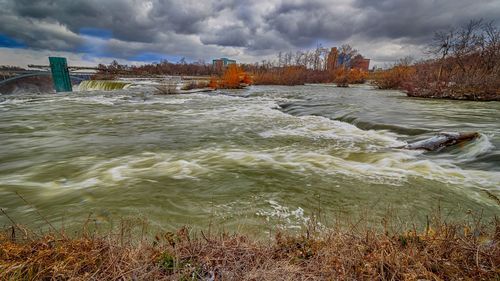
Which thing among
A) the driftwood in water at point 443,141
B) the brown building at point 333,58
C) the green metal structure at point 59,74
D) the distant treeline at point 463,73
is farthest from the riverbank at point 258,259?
the brown building at point 333,58

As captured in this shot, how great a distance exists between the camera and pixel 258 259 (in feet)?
7.73

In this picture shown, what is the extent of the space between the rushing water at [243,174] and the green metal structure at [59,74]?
40.1m

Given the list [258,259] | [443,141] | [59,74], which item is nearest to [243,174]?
[258,259]

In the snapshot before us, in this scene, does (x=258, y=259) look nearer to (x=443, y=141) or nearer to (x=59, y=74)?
(x=443, y=141)

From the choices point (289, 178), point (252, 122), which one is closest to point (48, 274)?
point (289, 178)

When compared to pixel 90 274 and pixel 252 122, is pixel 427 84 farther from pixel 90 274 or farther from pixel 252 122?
pixel 90 274

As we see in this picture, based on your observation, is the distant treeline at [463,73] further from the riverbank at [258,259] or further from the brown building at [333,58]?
the brown building at [333,58]

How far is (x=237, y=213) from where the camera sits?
463 cm

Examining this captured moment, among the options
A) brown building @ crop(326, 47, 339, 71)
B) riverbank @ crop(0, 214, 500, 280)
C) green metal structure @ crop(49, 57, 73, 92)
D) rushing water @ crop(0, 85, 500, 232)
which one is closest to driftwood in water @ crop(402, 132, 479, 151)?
rushing water @ crop(0, 85, 500, 232)

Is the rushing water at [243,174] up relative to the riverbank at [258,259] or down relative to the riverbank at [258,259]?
down

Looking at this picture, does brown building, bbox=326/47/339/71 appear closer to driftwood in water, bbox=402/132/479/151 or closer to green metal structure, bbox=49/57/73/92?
green metal structure, bbox=49/57/73/92

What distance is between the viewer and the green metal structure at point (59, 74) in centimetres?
4506

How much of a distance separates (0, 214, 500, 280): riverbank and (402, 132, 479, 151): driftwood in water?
6.58 m

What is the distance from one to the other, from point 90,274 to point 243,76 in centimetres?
5191
